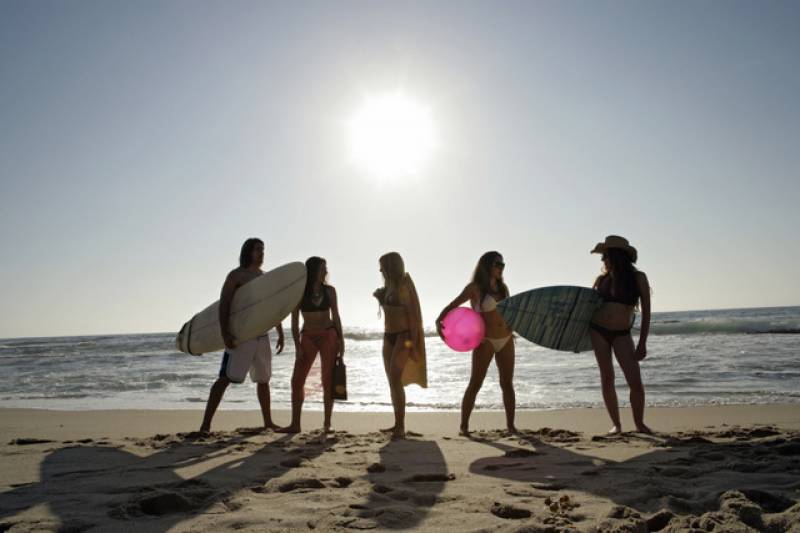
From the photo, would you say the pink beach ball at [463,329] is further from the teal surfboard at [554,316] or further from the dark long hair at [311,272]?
the dark long hair at [311,272]

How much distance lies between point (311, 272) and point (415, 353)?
125 centimetres

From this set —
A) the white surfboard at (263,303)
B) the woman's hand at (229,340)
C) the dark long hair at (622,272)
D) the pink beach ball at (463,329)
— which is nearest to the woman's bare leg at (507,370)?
the pink beach ball at (463,329)

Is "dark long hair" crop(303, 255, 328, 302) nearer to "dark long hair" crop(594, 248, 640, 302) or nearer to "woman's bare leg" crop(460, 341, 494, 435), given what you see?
"woman's bare leg" crop(460, 341, 494, 435)

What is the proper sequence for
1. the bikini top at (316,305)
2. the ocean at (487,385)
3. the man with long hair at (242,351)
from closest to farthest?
the man with long hair at (242,351)
the bikini top at (316,305)
the ocean at (487,385)

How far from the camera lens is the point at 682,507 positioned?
2.50 m

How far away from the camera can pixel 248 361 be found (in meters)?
5.47

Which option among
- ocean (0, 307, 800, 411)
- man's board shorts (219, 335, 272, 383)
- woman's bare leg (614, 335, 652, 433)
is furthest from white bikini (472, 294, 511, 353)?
ocean (0, 307, 800, 411)

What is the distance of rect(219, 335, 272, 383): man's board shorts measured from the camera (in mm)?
5363

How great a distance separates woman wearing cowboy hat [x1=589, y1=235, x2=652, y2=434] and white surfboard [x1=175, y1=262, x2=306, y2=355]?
2.82 m

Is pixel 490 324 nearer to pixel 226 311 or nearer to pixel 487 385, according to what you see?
pixel 226 311

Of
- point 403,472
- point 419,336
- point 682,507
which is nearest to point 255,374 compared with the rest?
point 419,336

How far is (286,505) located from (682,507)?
175 cm

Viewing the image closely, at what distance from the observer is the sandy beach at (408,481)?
2.41 m

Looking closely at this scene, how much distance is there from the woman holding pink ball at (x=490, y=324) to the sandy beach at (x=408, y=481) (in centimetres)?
44
